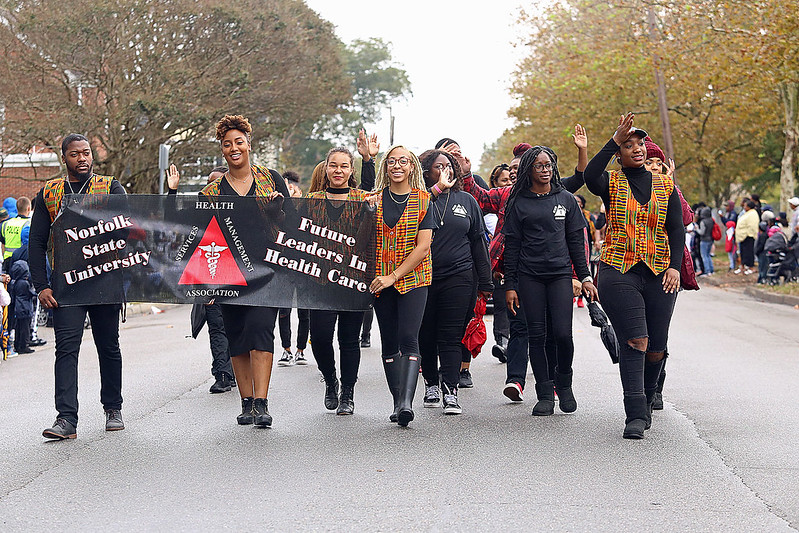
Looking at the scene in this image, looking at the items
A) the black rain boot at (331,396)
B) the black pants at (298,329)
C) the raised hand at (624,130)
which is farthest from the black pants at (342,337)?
the black pants at (298,329)

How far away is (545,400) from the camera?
7969 millimetres

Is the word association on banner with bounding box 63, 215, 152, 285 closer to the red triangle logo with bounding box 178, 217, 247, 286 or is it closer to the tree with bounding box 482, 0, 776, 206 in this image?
the red triangle logo with bounding box 178, 217, 247, 286

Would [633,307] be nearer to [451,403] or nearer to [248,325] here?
[451,403]

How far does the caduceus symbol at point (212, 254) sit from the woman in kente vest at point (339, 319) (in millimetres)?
709

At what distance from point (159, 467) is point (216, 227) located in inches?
73.9

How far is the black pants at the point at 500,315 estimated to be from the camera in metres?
10.5

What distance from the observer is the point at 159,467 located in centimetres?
631

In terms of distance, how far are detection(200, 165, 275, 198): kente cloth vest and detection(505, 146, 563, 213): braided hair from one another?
5.61ft

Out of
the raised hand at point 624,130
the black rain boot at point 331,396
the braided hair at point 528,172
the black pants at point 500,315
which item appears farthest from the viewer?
the black pants at point 500,315

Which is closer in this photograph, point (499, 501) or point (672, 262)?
point (499, 501)

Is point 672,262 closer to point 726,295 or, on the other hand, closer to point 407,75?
point 726,295

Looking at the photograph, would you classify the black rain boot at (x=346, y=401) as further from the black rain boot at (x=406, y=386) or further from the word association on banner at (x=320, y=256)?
the word association on banner at (x=320, y=256)

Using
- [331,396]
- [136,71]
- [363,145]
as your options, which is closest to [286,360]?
[331,396]

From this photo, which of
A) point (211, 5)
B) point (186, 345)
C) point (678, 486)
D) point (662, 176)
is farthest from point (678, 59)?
point (678, 486)
